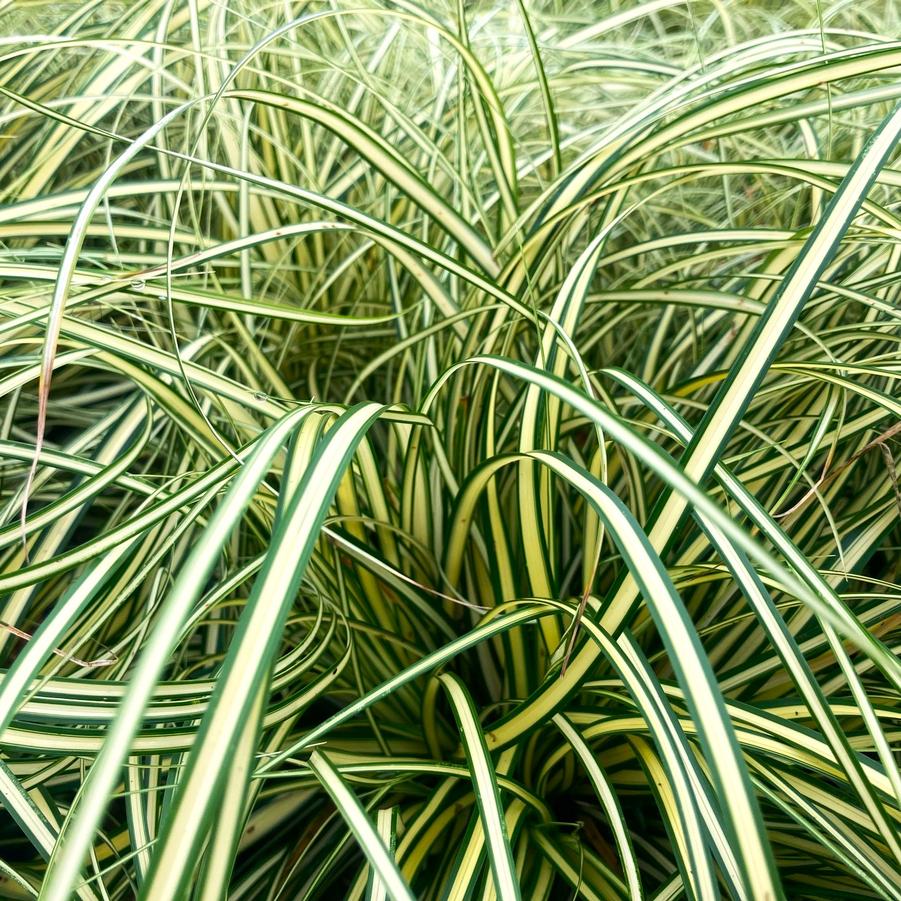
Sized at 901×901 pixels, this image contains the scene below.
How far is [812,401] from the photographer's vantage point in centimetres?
67

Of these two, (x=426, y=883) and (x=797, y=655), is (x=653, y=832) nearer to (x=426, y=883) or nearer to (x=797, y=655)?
(x=426, y=883)

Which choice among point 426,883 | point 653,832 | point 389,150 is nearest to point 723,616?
point 653,832

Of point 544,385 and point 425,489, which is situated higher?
point 544,385

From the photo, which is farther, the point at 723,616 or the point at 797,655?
the point at 723,616

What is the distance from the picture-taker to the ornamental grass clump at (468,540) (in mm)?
335

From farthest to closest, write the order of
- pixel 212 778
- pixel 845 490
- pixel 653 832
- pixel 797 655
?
pixel 845 490 < pixel 653 832 < pixel 797 655 < pixel 212 778

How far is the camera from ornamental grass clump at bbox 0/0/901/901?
0.33 m

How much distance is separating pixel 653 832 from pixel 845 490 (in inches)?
→ 13.1

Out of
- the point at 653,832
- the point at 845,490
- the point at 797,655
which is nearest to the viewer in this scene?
the point at 797,655

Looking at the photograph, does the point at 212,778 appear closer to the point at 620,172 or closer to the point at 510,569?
the point at 510,569

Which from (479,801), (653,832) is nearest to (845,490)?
(653,832)

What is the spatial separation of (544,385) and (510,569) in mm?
263

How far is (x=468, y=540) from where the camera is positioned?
609mm

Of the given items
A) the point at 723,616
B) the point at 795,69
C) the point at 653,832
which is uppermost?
the point at 795,69
